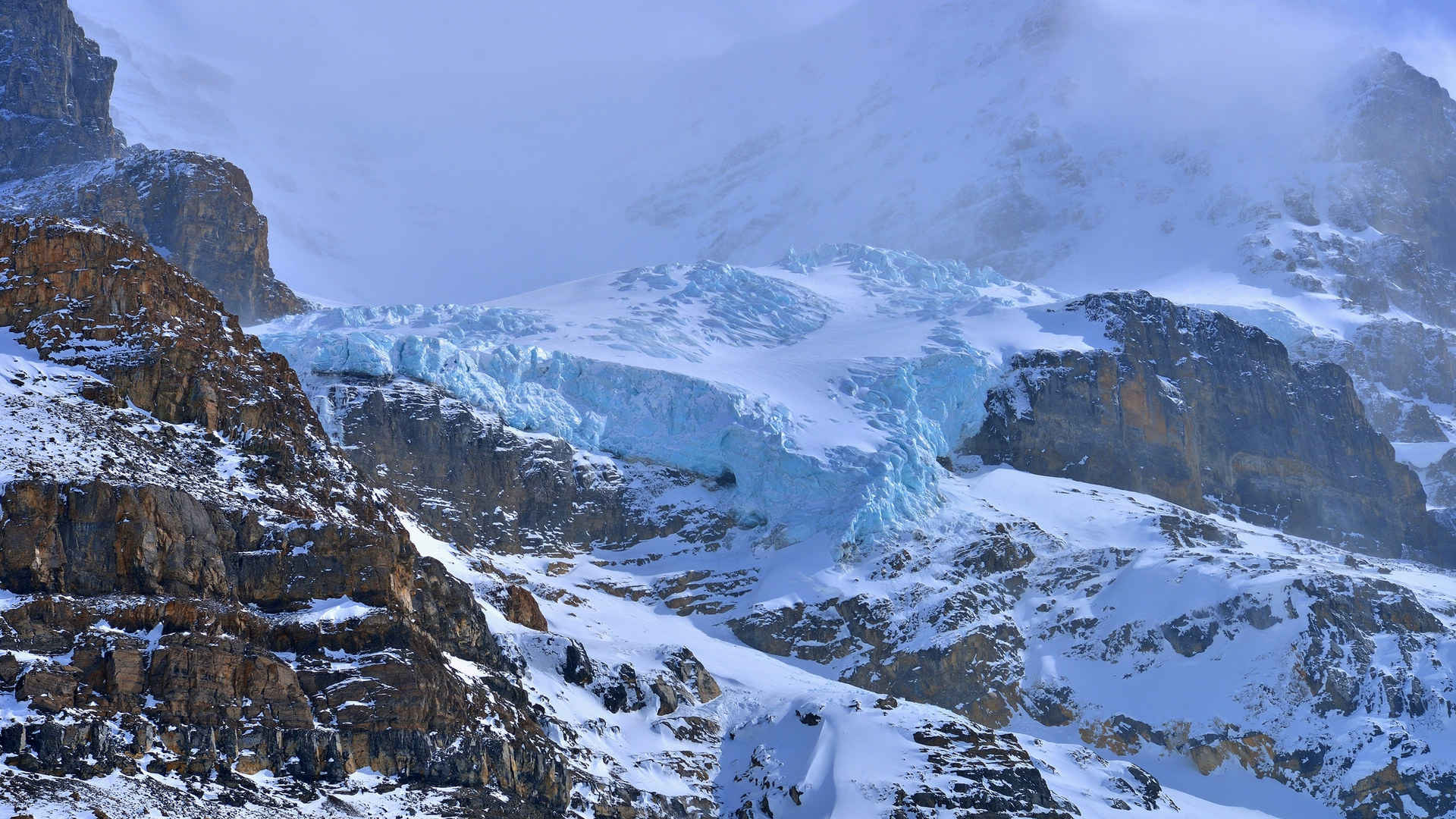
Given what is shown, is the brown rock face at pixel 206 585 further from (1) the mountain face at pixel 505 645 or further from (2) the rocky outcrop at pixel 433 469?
(2) the rocky outcrop at pixel 433 469

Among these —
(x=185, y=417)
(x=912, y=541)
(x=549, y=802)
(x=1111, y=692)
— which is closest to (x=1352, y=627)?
(x=1111, y=692)

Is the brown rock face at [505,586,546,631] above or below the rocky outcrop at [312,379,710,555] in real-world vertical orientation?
below

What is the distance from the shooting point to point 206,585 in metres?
117

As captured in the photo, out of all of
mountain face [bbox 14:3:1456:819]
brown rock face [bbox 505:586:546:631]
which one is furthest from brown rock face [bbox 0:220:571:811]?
brown rock face [bbox 505:586:546:631]

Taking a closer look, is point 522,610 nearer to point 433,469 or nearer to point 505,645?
point 505,645

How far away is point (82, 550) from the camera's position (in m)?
112

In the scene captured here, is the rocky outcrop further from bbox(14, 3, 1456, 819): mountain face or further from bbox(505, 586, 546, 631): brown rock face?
bbox(505, 586, 546, 631): brown rock face

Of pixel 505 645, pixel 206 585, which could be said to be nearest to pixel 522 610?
pixel 505 645

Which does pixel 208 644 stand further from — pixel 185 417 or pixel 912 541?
pixel 912 541

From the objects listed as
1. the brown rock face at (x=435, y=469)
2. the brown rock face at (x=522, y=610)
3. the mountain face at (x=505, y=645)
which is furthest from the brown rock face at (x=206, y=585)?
the brown rock face at (x=435, y=469)

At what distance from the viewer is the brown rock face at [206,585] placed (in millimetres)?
107062

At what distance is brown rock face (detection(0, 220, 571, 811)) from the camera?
351ft

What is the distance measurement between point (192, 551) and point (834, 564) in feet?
295

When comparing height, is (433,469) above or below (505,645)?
above
